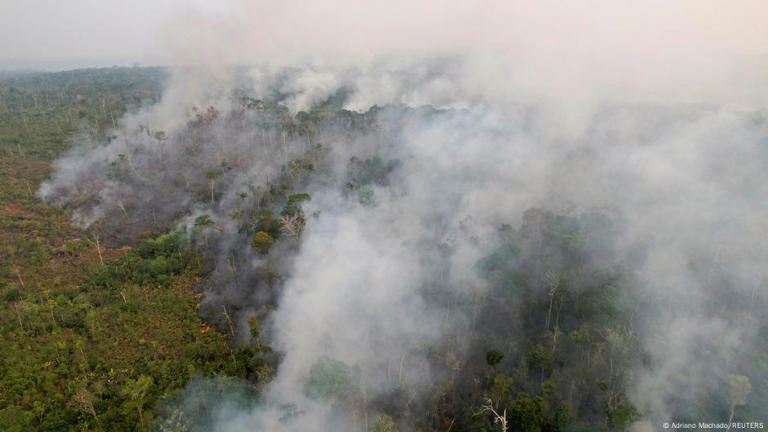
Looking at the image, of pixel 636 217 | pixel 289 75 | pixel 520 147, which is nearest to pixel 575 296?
pixel 636 217

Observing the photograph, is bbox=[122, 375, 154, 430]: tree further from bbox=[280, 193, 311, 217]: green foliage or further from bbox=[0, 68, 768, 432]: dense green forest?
bbox=[280, 193, 311, 217]: green foliage

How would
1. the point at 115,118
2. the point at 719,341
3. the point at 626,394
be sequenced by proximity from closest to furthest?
the point at 626,394 → the point at 719,341 → the point at 115,118

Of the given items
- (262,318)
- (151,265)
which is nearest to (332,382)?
(262,318)

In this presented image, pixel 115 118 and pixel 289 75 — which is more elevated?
pixel 289 75

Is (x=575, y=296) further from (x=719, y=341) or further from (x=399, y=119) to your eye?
(x=399, y=119)

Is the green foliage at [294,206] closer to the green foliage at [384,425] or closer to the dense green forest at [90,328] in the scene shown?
the dense green forest at [90,328]

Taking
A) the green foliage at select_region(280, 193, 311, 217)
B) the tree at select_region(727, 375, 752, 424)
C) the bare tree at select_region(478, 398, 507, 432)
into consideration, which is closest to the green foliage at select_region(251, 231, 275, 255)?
the green foliage at select_region(280, 193, 311, 217)

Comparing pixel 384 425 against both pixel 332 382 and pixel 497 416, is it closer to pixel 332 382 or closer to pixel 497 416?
pixel 332 382

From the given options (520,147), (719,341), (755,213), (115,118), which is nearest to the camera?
(719,341)
